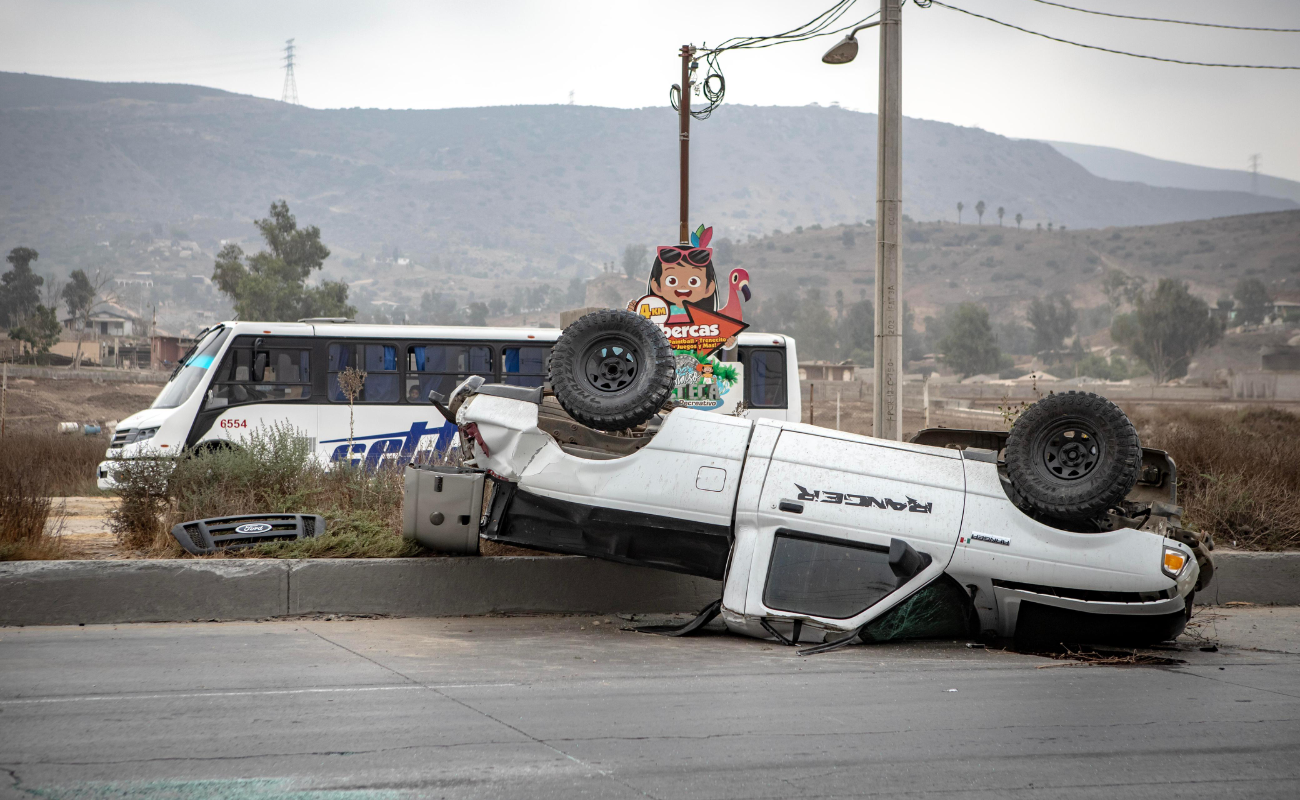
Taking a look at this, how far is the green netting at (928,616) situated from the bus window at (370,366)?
40.9ft

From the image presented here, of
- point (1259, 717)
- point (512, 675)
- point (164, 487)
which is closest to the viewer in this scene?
point (1259, 717)

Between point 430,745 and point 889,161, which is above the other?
point 889,161

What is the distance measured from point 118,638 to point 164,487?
2195mm

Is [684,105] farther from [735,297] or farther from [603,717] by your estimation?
[603,717]

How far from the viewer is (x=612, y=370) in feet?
22.7

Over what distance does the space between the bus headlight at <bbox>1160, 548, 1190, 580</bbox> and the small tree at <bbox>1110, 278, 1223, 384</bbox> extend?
4028 inches

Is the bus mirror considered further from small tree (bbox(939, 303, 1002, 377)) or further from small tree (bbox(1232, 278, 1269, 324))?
small tree (bbox(1232, 278, 1269, 324))

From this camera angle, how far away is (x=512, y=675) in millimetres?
5605

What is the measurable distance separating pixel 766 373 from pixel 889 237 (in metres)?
8.43

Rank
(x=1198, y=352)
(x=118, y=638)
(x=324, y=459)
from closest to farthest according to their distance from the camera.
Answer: (x=118, y=638) → (x=324, y=459) → (x=1198, y=352)

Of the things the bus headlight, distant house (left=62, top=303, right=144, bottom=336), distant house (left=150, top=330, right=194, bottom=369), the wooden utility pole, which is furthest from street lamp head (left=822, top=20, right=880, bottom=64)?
distant house (left=62, top=303, right=144, bottom=336)

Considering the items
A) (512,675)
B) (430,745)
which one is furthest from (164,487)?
(430,745)

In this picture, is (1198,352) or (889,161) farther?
(1198,352)

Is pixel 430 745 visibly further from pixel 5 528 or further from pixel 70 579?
pixel 5 528
